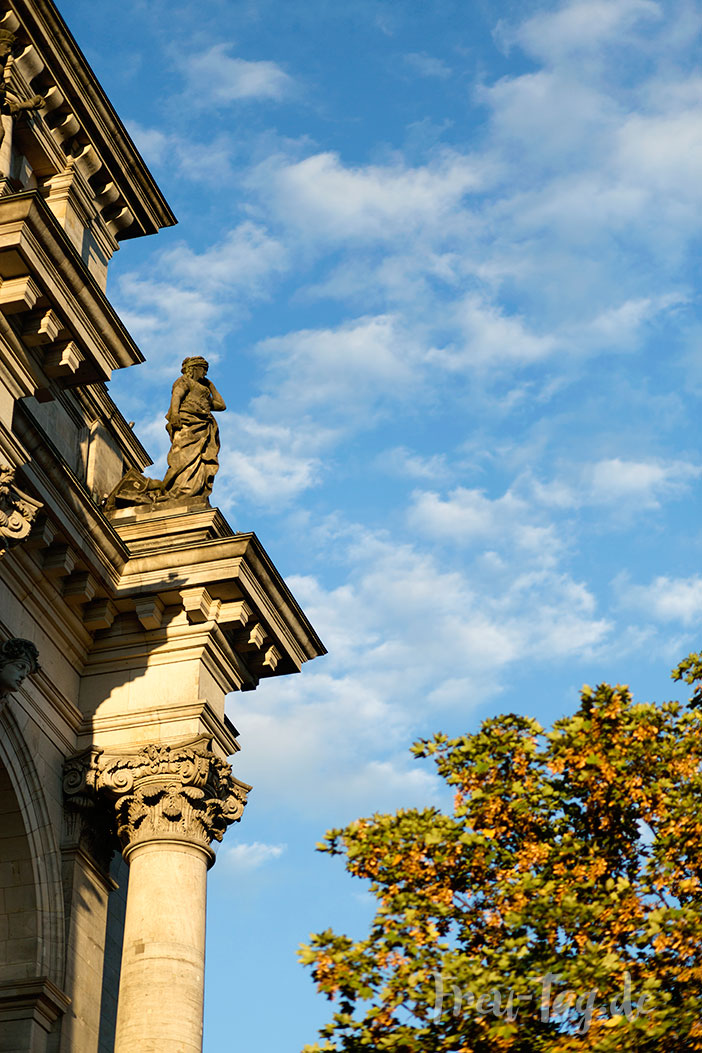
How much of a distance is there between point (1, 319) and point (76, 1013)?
980 centimetres

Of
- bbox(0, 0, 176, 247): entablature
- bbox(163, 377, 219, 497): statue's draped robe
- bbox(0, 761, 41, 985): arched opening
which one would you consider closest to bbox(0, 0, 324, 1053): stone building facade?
bbox(0, 761, 41, 985): arched opening

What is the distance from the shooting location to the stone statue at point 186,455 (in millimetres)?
27766

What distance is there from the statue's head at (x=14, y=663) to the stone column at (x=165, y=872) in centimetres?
328

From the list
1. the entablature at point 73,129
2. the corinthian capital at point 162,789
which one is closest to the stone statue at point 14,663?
the corinthian capital at point 162,789

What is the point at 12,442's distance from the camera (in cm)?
2077

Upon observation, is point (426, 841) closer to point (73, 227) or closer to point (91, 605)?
point (91, 605)

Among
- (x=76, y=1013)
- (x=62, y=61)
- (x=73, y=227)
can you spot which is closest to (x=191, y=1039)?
(x=76, y=1013)

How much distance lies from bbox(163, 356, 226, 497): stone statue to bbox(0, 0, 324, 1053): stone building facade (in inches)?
25.2

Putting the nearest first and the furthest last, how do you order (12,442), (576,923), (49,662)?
(576,923) < (12,442) < (49,662)

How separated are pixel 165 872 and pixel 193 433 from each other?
818 cm

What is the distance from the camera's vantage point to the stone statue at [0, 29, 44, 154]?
2451 cm

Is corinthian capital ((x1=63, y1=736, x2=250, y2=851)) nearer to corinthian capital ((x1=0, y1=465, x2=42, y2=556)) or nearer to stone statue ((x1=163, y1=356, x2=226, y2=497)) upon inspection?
stone statue ((x1=163, y1=356, x2=226, y2=497))

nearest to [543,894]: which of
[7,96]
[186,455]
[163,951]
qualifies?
[163,951]

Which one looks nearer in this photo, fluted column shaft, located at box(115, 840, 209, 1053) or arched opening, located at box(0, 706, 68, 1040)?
fluted column shaft, located at box(115, 840, 209, 1053)
